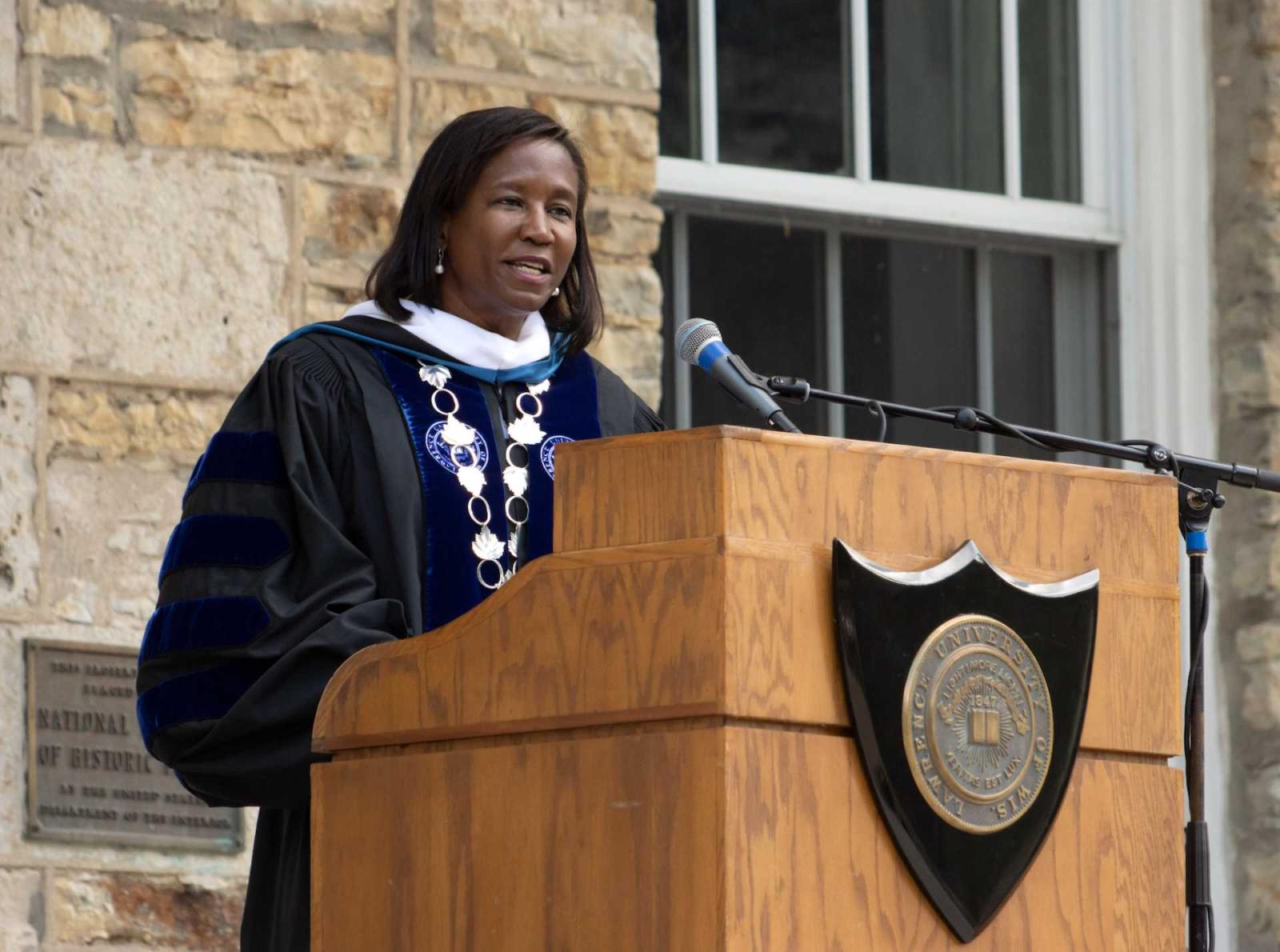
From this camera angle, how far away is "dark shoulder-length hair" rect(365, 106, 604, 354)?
11.8 feet

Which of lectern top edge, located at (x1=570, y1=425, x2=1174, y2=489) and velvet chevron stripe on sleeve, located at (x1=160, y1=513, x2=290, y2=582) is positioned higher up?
lectern top edge, located at (x1=570, y1=425, x2=1174, y2=489)

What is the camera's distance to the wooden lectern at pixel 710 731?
241 centimetres

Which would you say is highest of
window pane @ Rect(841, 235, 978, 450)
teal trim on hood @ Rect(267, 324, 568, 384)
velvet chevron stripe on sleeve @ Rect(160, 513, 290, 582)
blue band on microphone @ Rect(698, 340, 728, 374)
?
window pane @ Rect(841, 235, 978, 450)

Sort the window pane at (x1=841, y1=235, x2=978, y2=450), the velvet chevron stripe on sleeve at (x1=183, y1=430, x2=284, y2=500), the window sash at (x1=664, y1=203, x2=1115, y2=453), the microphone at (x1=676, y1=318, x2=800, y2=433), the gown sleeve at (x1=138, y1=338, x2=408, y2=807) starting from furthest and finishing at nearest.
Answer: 1. the window pane at (x1=841, y1=235, x2=978, y2=450)
2. the window sash at (x1=664, y1=203, x2=1115, y2=453)
3. the velvet chevron stripe on sleeve at (x1=183, y1=430, x2=284, y2=500)
4. the gown sleeve at (x1=138, y1=338, x2=408, y2=807)
5. the microphone at (x1=676, y1=318, x2=800, y2=433)

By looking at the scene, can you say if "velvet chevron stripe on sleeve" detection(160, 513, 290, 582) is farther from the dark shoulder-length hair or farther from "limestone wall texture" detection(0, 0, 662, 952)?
"limestone wall texture" detection(0, 0, 662, 952)

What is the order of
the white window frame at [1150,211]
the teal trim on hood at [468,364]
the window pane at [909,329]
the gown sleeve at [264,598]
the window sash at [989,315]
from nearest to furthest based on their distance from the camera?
the gown sleeve at [264,598] < the teal trim on hood at [468,364] < the window sash at [989,315] < the window pane at [909,329] < the white window frame at [1150,211]

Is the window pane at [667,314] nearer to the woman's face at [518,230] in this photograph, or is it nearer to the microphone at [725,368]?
the woman's face at [518,230]

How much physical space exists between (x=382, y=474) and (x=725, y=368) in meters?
0.58

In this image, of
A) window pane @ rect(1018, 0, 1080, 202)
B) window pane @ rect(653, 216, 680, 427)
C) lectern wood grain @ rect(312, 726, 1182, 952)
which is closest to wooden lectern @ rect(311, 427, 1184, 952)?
lectern wood grain @ rect(312, 726, 1182, 952)

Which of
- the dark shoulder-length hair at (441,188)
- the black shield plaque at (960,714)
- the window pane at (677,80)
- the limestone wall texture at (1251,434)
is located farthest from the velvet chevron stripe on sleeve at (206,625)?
the limestone wall texture at (1251,434)

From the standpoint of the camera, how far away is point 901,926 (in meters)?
2.48

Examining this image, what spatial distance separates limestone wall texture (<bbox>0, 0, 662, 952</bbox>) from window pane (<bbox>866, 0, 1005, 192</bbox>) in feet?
3.87

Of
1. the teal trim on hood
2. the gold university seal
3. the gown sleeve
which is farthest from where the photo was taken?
the teal trim on hood

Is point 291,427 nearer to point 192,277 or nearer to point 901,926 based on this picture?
point 901,926
